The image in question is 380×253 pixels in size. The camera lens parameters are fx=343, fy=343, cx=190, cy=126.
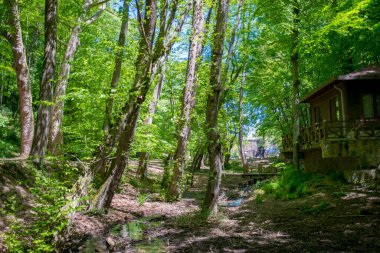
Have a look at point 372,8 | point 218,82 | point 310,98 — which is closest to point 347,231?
point 218,82

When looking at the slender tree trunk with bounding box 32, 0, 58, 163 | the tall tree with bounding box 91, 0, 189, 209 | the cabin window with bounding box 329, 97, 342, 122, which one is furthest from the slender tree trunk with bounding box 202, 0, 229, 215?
the cabin window with bounding box 329, 97, 342, 122

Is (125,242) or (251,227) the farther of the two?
(251,227)

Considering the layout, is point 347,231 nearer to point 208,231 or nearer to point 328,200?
point 208,231

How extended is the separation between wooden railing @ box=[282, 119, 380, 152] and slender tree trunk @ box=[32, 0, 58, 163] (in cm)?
1222

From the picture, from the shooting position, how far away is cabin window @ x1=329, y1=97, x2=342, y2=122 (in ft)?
64.4

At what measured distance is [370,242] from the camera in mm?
7355

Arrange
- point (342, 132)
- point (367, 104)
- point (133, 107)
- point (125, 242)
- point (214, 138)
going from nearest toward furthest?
point (125, 242), point (133, 107), point (214, 138), point (342, 132), point (367, 104)

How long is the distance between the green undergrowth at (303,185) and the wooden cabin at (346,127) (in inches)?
45.2

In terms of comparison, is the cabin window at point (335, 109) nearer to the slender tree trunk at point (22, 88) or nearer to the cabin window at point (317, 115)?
the cabin window at point (317, 115)

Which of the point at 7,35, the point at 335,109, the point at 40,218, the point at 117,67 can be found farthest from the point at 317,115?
the point at 40,218

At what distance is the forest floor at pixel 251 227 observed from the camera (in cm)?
776

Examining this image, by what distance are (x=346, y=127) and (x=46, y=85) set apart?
45.2 feet

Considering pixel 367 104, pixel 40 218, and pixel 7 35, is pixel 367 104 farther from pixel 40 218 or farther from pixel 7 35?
pixel 7 35

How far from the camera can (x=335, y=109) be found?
2025 cm
